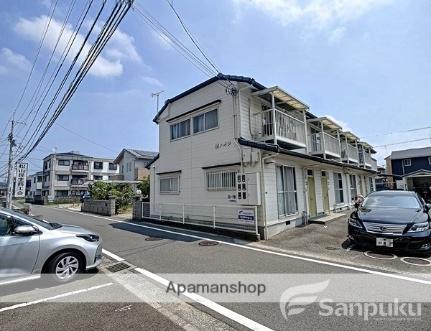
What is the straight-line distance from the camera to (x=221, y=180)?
1059 cm

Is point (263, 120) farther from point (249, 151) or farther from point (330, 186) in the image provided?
point (330, 186)

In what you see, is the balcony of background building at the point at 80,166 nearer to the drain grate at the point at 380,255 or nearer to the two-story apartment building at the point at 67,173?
the two-story apartment building at the point at 67,173

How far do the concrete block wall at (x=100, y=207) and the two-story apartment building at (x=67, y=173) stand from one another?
88.0 feet

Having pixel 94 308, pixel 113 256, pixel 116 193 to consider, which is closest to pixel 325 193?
pixel 113 256

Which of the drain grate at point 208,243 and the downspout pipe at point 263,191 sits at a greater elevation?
the downspout pipe at point 263,191

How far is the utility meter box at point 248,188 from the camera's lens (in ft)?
29.8

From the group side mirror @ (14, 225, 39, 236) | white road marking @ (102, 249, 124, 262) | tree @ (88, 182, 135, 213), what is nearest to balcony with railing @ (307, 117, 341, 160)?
white road marking @ (102, 249, 124, 262)

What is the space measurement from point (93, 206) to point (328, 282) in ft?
64.7

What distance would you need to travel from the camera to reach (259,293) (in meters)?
4.11

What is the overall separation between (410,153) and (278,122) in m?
32.4

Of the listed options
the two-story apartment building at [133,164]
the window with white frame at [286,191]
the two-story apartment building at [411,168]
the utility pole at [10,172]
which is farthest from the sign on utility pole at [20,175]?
the two-story apartment building at [411,168]

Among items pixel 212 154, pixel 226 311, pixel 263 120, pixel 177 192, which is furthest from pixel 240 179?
pixel 226 311

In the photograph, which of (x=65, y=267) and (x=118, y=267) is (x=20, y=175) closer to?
(x=118, y=267)

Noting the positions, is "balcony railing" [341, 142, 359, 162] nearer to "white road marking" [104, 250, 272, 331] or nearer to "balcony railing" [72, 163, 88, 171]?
"white road marking" [104, 250, 272, 331]
